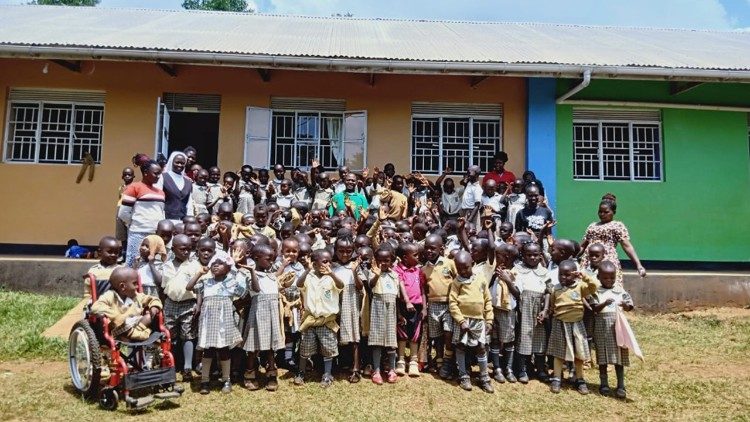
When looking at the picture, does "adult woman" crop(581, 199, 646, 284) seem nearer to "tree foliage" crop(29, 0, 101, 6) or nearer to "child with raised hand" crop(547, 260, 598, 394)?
"child with raised hand" crop(547, 260, 598, 394)

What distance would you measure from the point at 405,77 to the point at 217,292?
5307mm

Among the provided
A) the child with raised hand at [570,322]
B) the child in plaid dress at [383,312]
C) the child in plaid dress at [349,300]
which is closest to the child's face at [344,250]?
the child in plaid dress at [349,300]

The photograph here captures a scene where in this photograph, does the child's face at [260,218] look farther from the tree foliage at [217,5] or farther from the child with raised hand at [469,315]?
the tree foliage at [217,5]

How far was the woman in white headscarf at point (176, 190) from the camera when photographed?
538 cm

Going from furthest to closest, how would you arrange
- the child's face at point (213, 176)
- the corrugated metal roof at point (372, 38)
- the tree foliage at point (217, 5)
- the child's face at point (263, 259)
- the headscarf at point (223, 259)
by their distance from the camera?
the tree foliage at point (217, 5)
the corrugated metal roof at point (372, 38)
the child's face at point (213, 176)
the child's face at point (263, 259)
the headscarf at point (223, 259)

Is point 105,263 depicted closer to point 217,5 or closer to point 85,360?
point 85,360

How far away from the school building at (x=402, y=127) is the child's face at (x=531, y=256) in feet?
12.7

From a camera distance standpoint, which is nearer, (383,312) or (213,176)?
(383,312)

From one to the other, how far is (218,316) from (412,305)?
1.53 meters

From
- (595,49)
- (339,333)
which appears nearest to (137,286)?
(339,333)

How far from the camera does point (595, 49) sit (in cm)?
853

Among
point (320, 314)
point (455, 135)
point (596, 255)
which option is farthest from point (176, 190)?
point (455, 135)

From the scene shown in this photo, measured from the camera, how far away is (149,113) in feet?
26.2

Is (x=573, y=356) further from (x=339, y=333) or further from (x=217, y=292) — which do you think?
(x=217, y=292)
